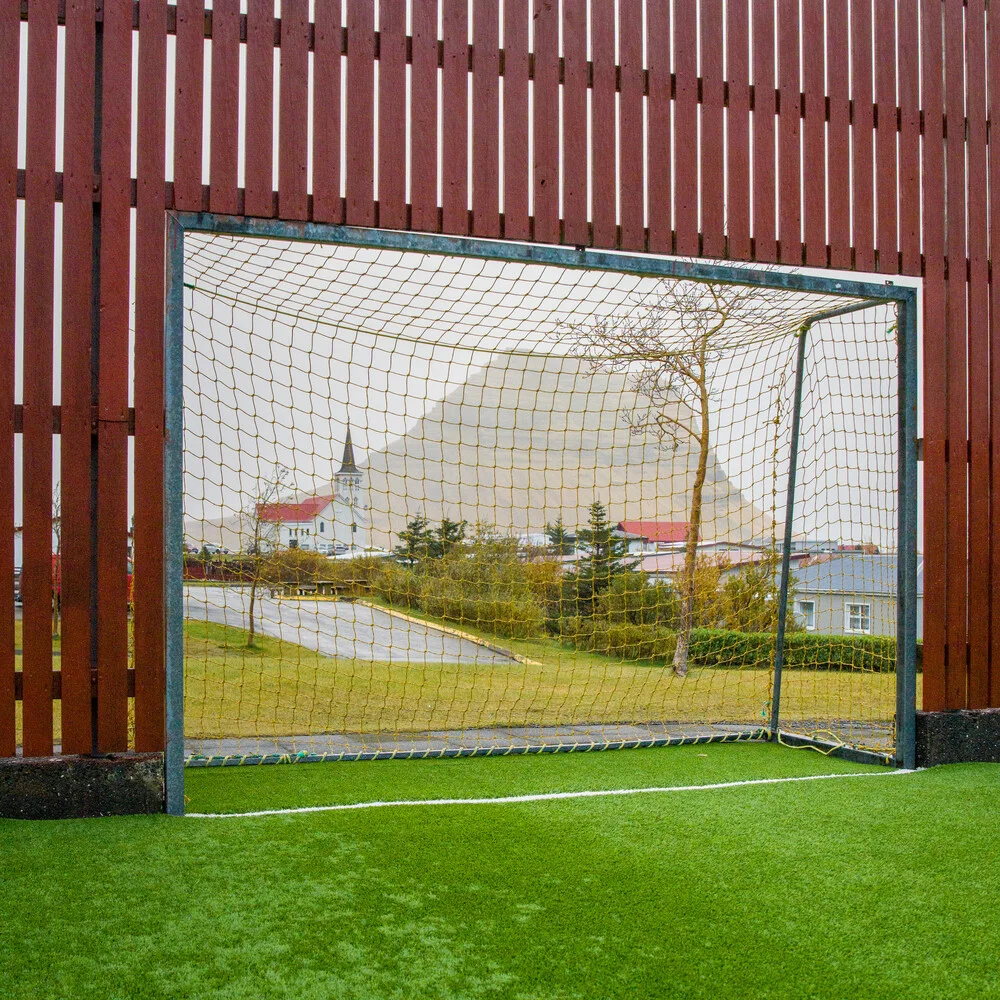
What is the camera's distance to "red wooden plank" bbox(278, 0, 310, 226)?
402 centimetres

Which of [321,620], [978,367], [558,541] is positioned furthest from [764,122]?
[558,541]

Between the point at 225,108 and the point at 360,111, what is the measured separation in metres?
0.55

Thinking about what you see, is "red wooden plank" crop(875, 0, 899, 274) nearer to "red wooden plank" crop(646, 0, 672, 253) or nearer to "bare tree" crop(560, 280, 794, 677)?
"bare tree" crop(560, 280, 794, 677)

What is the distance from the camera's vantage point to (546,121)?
14.4ft

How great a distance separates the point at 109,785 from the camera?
144 inches

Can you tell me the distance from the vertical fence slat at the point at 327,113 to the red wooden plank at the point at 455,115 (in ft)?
1.49

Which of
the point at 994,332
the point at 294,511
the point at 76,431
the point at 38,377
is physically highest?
the point at 994,332

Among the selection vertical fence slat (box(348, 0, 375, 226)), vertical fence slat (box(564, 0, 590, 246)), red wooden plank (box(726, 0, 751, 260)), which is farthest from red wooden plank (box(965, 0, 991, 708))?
vertical fence slat (box(348, 0, 375, 226))

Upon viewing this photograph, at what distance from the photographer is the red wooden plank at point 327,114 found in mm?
4062

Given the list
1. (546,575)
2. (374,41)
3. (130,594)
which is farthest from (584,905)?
(546,575)

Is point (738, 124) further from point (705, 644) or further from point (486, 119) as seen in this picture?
point (705, 644)

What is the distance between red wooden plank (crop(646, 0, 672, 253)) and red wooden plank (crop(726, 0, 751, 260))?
1.04 ft

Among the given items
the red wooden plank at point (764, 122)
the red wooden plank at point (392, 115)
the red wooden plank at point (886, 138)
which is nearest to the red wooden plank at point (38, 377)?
the red wooden plank at point (392, 115)

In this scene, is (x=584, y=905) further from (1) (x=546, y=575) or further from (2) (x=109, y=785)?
(1) (x=546, y=575)
